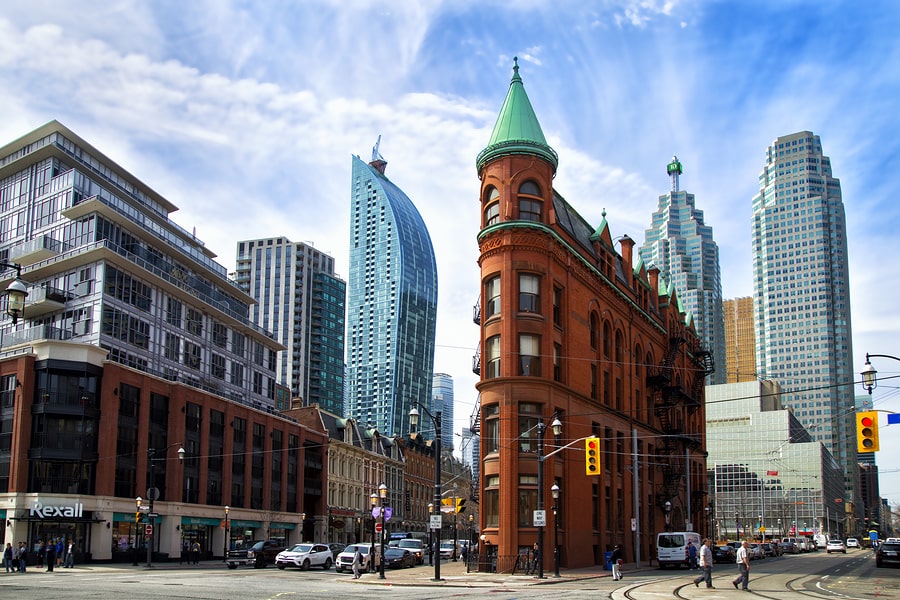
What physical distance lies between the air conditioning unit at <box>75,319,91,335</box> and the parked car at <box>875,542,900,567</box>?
5849cm

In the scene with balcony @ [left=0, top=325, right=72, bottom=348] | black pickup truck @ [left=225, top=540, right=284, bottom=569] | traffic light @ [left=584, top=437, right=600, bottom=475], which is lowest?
black pickup truck @ [left=225, top=540, right=284, bottom=569]

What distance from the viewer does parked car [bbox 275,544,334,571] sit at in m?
49.5

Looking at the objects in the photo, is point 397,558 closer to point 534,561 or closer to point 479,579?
point 534,561

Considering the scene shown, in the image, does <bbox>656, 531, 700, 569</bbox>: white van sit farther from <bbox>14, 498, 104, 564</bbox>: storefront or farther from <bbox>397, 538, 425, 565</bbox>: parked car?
<bbox>14, 498, 104, 564</bbox>: storefront

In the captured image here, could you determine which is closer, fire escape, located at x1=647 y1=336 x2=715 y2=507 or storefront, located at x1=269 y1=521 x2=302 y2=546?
fire escape, located at x1=647 y1=336 x2=715 y2=507

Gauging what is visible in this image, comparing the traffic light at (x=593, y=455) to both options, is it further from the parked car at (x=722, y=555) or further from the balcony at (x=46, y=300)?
the balcony at (x=46, y=300)

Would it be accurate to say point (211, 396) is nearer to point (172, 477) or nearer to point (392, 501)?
point (172, 477)

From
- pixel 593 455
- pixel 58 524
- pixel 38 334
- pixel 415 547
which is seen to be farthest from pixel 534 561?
pixel 38 334

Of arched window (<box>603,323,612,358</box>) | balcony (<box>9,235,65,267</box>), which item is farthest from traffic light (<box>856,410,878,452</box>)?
balcony (<box>9,235,65,267</box>)

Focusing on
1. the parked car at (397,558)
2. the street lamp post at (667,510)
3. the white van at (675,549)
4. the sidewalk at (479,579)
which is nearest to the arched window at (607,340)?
the street lamp post at (667,510)

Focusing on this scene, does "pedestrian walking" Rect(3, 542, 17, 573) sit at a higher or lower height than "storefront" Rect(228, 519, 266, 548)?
higher

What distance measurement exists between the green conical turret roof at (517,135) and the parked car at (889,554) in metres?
32.3

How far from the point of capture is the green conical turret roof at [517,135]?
49469mm

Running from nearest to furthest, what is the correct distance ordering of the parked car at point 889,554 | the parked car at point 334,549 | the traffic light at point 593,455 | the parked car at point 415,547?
1. the traffic light at point 593,455
2. the parked car at point 889,554
3. the parked car at point 334,549
4. the parked car at point 415,547
